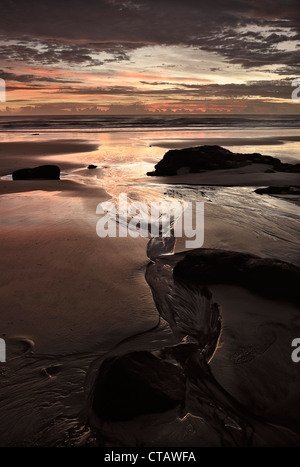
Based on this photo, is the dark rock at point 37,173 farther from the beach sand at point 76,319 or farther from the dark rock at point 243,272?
the dark rock at point 243,272

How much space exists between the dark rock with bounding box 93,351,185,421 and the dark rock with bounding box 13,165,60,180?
783 cm

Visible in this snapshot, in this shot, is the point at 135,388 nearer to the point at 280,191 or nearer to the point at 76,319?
the point at 76,319

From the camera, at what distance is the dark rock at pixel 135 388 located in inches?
70.1

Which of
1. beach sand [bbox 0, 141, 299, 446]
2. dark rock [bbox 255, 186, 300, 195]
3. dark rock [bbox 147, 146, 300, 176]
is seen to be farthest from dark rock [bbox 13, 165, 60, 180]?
dark rock [bbox 255, 186, 300, 195]

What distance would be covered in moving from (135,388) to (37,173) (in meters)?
8.11

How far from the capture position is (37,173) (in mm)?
→ 8883

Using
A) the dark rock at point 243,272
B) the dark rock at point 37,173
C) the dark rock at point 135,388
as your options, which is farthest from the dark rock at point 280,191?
the dark rock at point 135,388

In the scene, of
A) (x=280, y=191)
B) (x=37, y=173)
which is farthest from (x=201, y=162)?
(x=37, y=173)

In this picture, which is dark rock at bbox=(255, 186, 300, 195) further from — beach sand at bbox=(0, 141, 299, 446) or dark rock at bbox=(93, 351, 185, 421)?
dark rock at bbox=(93, 351, 185, 421)

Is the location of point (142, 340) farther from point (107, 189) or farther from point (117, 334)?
point (107, 189)

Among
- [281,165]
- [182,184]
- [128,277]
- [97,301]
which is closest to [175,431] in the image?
[97,301]

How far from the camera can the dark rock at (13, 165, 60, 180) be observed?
8.87 meters

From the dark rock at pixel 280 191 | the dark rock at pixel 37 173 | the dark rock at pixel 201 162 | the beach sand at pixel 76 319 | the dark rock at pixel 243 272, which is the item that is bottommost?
the beach sand at pixel 76 319

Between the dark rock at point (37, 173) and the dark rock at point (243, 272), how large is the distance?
6.62 meters
